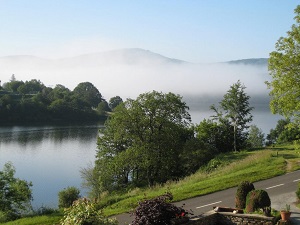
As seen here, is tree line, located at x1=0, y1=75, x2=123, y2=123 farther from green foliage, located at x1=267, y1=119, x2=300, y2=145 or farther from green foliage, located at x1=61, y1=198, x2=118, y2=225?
green foliage, located at x1=61, y1=198, x2=118, y2=225

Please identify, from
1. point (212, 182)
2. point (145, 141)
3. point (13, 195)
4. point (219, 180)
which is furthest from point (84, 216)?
point (145, 141)

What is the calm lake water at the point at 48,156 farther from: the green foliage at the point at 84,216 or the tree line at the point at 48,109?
the tree line at the point at 48,109

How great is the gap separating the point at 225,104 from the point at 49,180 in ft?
84.3

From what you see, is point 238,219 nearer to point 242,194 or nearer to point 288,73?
point 242,194

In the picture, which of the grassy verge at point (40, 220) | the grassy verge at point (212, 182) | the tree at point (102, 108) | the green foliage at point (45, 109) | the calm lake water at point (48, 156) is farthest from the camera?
the tree at point (102, 108)

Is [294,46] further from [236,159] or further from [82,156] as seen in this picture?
[82,156]

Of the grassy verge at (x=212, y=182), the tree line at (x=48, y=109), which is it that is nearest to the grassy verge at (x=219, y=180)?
the grassy verge at (x=212, y=182)

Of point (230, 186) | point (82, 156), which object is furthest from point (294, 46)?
point (82, 156)

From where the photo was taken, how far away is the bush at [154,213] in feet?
36.0

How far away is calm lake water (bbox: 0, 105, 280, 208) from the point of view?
49.2 metres

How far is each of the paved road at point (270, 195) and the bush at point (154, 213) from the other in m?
6.72

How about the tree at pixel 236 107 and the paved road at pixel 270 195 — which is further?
the tree at pixel 236 107

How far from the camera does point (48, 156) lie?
233 feet

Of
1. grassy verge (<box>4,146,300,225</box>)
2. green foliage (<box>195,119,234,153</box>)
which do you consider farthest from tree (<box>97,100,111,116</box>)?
grassy verge (<box>4,146,300,225</box>)
